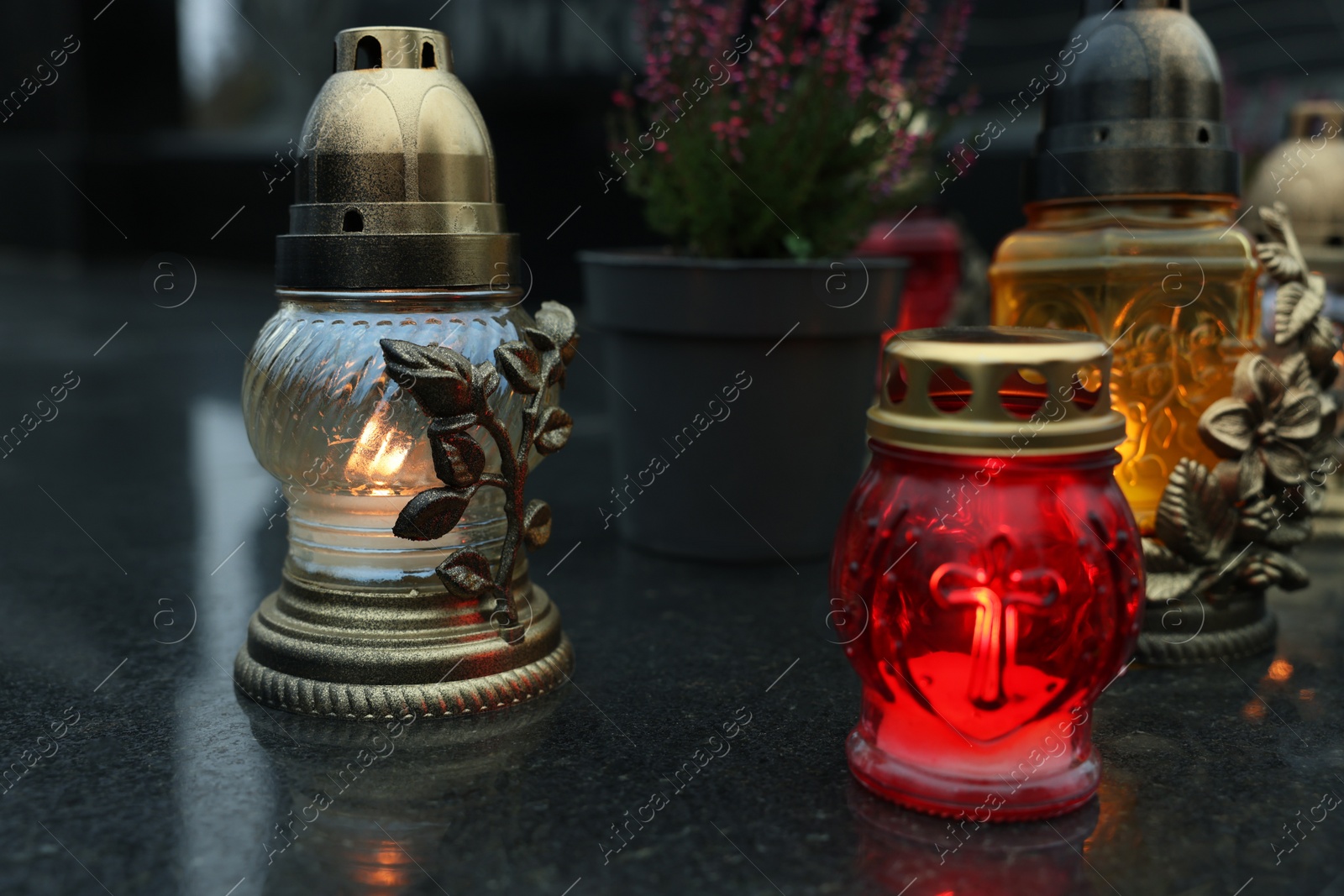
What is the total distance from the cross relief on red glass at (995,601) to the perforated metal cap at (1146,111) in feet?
1.31

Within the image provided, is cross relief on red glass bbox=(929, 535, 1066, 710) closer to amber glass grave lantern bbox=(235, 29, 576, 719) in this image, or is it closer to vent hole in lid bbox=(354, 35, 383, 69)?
amber glass grave lantern bbox=(235, 29, 576, 719)

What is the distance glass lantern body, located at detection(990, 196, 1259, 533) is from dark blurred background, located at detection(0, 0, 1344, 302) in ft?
3.00

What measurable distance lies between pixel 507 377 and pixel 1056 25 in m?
2.06

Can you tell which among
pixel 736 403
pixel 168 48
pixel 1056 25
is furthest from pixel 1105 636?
pixel 168 48

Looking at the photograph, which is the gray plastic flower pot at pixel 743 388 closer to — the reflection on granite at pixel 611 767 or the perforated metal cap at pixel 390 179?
the reflection on granite at pixel 611 767

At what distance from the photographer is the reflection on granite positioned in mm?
609

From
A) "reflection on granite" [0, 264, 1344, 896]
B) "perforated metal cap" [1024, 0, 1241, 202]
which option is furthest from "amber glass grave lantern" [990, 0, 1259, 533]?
"reflection on granite" [0, 264, 1344, 896]

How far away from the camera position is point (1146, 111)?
897 mm

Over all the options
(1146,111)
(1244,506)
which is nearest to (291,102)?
(1146,111)

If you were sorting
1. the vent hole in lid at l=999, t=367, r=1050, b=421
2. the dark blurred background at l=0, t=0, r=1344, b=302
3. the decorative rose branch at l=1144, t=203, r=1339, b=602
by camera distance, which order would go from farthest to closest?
the dark blurred background at l=0, t=0, r=1344, b=302
the decorative rose branch at l=1144, t=203, r=1339, b=602
the vent hole in lid at l=999, t=367, r=1050, b=421

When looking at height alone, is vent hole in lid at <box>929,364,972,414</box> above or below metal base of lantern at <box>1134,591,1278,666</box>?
above

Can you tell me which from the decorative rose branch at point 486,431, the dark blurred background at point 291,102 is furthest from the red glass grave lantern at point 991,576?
the dark blurred background at point 291,102

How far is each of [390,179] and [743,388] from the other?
0.47 meters

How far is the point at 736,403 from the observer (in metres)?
1.15
